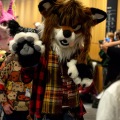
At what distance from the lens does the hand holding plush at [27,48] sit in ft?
6.66

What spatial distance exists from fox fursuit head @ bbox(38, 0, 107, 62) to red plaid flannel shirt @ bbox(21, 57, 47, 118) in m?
A: 0.15

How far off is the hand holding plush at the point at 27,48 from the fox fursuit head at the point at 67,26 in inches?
3.7

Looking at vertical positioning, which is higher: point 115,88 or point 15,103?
point 115,88

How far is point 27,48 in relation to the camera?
80.0 inches

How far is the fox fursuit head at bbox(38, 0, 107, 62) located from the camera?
2.08m

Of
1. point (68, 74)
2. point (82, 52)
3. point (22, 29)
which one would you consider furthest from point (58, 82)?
point (22, 29)

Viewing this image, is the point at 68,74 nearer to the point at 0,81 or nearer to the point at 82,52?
the point at 82,52

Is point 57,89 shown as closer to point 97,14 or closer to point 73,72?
point 73,72

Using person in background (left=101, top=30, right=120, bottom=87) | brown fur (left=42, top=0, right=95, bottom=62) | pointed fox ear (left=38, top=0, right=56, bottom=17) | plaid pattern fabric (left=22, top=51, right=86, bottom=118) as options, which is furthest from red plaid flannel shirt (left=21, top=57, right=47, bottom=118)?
person in background (left=101, top=30, right=120, bottom=87)

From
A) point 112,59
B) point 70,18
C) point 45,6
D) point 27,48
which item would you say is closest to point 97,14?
point 70,18

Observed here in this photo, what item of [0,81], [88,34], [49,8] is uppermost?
[49,8]

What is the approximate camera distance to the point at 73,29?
211cm

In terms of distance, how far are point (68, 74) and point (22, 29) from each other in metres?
0.46

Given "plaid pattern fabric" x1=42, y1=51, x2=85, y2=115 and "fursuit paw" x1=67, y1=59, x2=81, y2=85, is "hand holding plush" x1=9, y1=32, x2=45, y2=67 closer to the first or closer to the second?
"plaid pattern fabric" x1=42, y1=51, x2=85, y2=115
